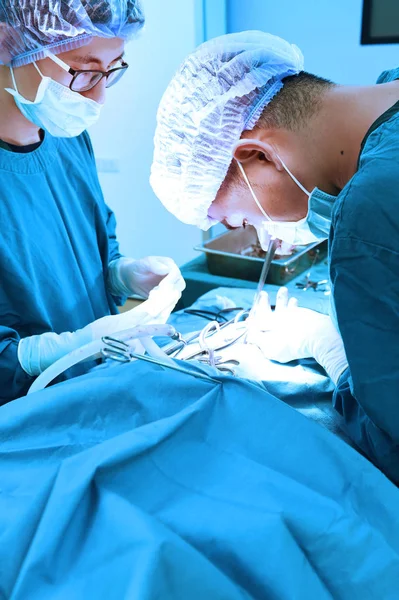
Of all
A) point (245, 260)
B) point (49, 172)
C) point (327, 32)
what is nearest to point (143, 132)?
point (327, 32)

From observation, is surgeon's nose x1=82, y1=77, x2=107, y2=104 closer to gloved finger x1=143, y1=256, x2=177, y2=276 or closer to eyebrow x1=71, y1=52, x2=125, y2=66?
eyebrow x1=71, y1=52, x2=125, y2=66

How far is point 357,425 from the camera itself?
3.33ft

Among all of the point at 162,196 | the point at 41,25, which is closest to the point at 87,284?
the point at 162,196

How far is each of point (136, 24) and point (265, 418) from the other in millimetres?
1122

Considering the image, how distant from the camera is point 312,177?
1056mm

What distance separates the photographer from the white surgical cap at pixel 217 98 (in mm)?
1073

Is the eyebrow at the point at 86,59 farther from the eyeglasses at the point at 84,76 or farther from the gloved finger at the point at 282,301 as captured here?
the gloved finger at the point at 282,301

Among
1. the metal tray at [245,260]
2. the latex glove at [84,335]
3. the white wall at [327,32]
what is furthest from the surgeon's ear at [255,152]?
the white wall at [327,32]

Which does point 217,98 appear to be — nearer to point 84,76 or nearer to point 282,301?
A: point 84,76

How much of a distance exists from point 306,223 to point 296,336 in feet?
1.06

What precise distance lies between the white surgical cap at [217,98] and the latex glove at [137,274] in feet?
2.11

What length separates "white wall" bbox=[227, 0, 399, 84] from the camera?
2.70 m

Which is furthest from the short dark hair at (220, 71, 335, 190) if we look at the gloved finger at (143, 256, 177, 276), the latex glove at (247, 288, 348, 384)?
the gloved finger at (143, 256, 177, 276)

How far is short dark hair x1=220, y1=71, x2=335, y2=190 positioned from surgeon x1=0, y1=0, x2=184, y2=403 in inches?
21.4
